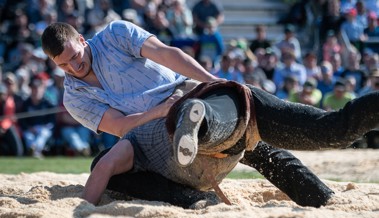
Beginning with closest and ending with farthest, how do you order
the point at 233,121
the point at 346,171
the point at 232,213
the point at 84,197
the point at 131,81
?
the point at 232,213, the point at 233,121, the point at 84,197, the point at 131,81, the point at 346,171

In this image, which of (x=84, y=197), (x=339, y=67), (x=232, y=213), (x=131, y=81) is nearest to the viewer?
(x=232, y=213)

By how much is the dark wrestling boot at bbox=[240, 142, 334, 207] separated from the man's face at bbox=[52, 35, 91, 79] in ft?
4.45

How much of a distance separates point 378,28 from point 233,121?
41.6 ft

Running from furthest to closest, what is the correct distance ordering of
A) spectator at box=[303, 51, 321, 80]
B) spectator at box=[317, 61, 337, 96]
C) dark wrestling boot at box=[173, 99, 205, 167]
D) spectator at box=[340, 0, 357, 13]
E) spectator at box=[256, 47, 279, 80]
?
1. spectator at box=[340, 0, 357, 13]
2. spectator at box=[256, 47, 279, 80]
3. spectator at box=[303, 51, 321, 80]
4. spectator at box=[317, 61, 337, 96]
5. dark wrestling boot at box=[173, 99, 205, 167]

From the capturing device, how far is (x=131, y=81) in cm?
636

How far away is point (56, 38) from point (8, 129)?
9042mm

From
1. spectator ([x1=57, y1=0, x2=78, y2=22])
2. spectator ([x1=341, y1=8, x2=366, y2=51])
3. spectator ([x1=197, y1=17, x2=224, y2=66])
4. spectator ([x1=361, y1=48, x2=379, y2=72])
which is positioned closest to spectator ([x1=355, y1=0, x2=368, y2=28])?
spectator ([x1=341, y1=8, x2=366, y2=51])

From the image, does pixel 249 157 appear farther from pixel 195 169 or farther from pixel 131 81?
pixel 131 81

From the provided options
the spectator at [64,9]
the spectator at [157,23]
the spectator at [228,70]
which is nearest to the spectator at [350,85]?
the spectator at [228,70]

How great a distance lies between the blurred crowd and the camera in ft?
49.8

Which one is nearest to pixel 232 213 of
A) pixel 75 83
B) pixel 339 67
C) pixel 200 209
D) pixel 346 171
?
pixel 200 209

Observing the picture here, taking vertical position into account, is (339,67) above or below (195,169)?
above

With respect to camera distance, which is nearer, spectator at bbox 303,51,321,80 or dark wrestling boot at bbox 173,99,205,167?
dark wrestling boot at bbox 173,99,205,167

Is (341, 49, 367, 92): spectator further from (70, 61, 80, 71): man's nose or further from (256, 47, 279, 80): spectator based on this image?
(70, 61, 80, 71): man's nose
